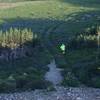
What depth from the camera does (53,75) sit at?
63.0 meters

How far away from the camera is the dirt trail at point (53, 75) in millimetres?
56141

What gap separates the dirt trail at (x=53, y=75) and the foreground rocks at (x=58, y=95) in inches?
260

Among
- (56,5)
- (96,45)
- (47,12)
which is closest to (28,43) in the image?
(96,45)

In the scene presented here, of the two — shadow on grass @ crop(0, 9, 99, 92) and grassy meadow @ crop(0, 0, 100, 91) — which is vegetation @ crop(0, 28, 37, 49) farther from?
shadow on grass @ crop(0, 9, 99, 92)

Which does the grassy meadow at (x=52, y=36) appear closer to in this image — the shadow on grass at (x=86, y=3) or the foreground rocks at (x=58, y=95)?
the shadow on grass at (x=86, y=3)

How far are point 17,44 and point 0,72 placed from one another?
24.1 metres

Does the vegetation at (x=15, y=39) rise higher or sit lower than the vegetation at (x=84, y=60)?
higher

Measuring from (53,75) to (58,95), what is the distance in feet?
61.6

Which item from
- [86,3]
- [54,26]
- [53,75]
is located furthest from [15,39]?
[86,3]

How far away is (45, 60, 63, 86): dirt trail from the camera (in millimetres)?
56141

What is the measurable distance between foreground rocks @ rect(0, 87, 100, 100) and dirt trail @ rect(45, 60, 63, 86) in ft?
21.7

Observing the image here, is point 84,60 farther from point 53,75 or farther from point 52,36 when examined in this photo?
point 52,36

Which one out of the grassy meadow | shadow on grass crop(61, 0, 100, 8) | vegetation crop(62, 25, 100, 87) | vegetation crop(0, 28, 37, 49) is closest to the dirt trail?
the grassy meadow

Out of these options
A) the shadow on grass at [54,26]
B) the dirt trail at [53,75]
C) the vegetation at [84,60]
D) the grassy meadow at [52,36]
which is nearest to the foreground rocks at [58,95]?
the grassy meadow at [52,36]
